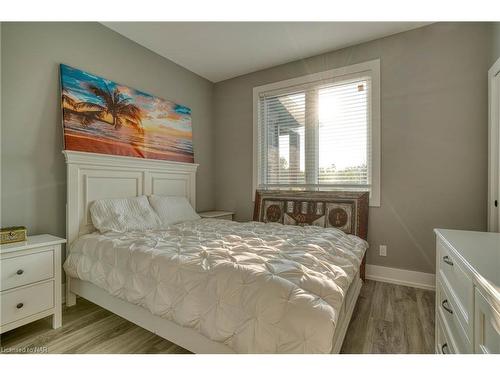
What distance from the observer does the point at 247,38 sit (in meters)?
2.69

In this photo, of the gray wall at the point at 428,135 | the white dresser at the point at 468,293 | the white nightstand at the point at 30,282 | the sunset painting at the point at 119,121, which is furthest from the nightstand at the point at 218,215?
the white dresser at the point at 468,293

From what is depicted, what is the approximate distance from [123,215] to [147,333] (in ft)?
3.50

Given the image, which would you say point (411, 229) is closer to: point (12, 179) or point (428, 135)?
point (428, 135)

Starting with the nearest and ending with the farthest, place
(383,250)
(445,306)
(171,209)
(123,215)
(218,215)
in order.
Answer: (445,306), (123,215), (383,250), (171,209), (218,215)

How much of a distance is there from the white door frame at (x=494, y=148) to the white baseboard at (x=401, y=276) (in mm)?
A: 727

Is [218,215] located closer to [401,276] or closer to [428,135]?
[401,276]

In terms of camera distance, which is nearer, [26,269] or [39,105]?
[26,269]

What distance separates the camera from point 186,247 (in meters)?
1.64

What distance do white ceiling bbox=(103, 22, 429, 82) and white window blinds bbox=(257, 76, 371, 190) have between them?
0.43 m

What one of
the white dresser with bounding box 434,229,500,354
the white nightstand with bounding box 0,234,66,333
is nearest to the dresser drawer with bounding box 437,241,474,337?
the white dresser with bounding box 434,229,500,354

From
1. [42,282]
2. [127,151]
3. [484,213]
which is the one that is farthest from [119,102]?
[484,213]

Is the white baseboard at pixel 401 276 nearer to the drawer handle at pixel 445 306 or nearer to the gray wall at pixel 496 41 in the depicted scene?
the drawer handle at pixel 445 306

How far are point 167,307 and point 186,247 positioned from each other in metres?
0.40

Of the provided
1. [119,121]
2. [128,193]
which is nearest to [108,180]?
[128,193]
